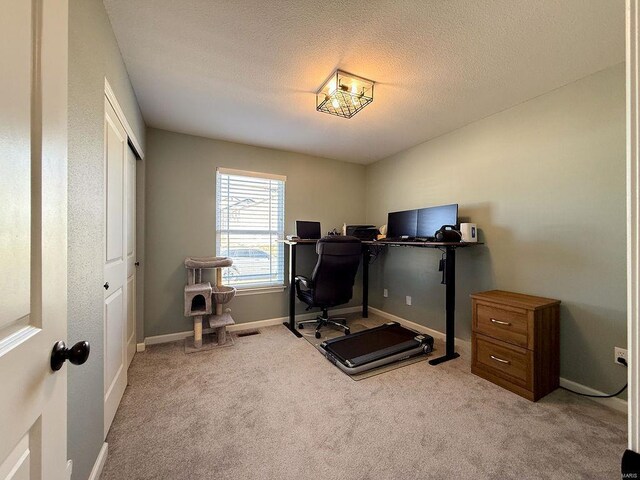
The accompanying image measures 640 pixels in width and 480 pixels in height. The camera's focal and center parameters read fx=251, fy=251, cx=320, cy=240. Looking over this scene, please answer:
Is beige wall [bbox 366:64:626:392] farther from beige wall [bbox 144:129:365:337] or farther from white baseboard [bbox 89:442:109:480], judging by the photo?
white baseboard [bbox 89:442:109:480]

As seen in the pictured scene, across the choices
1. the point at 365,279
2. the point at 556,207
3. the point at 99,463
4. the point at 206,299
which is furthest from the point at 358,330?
the point at 99,463

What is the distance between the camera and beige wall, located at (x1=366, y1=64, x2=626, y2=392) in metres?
1.83

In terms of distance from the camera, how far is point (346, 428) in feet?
5.30

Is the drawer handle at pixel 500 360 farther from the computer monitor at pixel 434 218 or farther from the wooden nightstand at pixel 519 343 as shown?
the computer monitor at pixel 434 218

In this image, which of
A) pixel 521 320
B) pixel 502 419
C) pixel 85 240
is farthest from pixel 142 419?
pixel 521 320

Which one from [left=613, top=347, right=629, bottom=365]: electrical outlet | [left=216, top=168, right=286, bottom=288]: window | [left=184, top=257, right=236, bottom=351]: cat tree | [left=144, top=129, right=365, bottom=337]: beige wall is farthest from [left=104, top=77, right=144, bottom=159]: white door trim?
[left=613, top=347, right=629, bottom=365]: electrical outlet

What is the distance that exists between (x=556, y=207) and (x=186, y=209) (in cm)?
370

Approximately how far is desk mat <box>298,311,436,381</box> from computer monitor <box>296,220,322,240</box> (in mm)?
1256

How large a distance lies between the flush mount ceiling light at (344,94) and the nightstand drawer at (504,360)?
229 centimetres

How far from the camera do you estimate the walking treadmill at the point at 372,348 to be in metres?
2.33

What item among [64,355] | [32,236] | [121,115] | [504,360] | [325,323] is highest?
[121,115]

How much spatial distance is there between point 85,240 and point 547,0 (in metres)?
2.61

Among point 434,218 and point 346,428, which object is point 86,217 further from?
point 434,218
